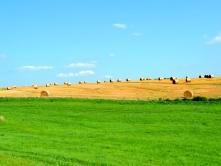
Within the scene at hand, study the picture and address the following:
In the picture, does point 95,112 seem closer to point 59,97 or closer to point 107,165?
point 59,97

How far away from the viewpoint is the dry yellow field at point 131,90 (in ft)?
184

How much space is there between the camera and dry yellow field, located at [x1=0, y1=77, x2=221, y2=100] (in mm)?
56128

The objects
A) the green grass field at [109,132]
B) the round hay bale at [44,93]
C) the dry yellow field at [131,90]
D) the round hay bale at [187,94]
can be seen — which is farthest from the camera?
the dry yellow field at [131,90]

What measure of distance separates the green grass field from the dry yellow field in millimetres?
6415

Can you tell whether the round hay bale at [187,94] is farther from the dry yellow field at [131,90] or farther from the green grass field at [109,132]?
the green grass field at [109,132]

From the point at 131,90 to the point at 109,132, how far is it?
27.7m

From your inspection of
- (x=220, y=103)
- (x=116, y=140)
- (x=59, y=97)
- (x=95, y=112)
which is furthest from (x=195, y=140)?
(x=59, y=97)

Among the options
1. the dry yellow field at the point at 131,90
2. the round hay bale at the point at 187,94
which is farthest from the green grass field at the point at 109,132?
the dry yellow field at the point at 131,90

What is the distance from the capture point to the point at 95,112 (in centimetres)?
4341

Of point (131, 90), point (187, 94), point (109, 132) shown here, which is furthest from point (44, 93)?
point (109, 132)

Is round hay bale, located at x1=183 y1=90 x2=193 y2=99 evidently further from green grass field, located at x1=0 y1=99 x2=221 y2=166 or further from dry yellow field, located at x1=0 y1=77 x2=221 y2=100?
green grass field, located at x1=0 y1=99 x2=221 y2=166

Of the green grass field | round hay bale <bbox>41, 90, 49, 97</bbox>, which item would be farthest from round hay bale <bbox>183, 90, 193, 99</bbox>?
round hay bale <bbox>41, 90, 49, 97</bbox>

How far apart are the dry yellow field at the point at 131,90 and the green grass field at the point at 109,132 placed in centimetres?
642

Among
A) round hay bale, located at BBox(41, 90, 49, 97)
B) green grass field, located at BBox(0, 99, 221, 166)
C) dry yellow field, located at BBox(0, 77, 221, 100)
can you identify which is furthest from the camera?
dry yellow field, located at BBox(0, 77, 221, 100)
